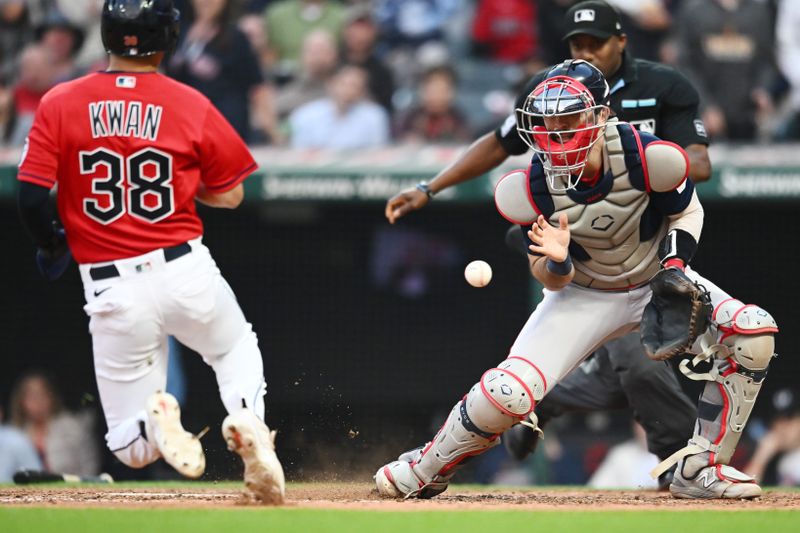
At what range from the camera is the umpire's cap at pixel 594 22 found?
5.45m

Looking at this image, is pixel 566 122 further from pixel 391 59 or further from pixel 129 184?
pixel 391 59

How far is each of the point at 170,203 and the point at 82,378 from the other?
195 inches

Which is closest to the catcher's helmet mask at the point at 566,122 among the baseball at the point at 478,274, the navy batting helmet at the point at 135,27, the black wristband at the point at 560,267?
the black wristband at the point at 560,267

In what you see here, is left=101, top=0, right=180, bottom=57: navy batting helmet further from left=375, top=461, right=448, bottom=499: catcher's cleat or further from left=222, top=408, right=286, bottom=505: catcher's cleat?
left=375, top=461, right=448, bottom=499: catcher's cleat

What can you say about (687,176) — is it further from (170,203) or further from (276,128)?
(276,128)

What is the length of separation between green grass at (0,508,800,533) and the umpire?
1.52 m

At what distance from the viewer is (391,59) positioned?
934cm

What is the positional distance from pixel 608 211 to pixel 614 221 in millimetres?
46

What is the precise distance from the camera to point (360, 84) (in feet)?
29.6

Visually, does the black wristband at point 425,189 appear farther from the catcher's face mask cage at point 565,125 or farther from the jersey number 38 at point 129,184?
the jersey number 38 at point 129,184

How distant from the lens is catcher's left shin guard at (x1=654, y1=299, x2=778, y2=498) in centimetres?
467

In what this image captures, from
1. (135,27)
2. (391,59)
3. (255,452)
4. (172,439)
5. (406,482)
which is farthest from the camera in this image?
(391,59)

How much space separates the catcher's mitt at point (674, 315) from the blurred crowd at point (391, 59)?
428 centimetres

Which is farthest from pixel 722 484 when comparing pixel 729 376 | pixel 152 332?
pixel 152 332
